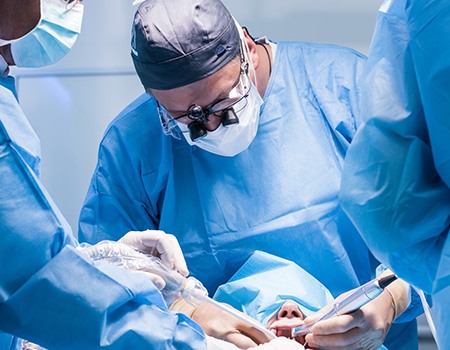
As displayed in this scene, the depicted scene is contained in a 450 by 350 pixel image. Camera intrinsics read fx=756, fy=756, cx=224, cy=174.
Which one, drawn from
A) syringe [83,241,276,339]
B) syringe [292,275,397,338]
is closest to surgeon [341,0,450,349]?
syringe [292,275,397,338]

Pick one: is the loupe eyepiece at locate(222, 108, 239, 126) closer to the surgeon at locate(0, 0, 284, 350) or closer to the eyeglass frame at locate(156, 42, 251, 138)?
the eyeglass frame at locate(156, 42, 251, 138)

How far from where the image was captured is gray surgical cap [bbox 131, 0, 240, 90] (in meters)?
1.94

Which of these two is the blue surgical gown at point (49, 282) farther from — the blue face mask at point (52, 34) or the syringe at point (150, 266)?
the blue face mask at point (52, 34)

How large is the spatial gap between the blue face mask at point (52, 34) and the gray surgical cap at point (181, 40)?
0.71 ft

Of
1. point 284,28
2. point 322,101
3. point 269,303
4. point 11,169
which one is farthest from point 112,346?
point 284,28

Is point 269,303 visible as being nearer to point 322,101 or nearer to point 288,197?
point 288,197

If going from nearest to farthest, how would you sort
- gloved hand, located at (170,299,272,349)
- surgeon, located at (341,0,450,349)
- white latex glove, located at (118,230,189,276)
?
surgeon, located at (341,0,450,349) → white latex glove, located at (118,230,189,276) → gloved hand, located at (170,299,272,349)

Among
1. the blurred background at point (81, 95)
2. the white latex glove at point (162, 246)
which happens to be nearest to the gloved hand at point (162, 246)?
the white latex glove at point (162, 246)

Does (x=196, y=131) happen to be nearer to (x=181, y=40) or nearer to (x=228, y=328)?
(x=181, y=40)

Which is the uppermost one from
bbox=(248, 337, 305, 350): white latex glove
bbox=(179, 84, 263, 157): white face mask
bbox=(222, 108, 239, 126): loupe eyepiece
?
bbox=(222, 108, 239, 126): loupe eyepiece

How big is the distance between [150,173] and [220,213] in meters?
0.25

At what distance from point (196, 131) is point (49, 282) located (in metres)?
0.85

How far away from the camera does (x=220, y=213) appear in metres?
2.08

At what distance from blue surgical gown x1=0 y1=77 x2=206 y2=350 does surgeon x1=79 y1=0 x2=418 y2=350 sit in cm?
70
